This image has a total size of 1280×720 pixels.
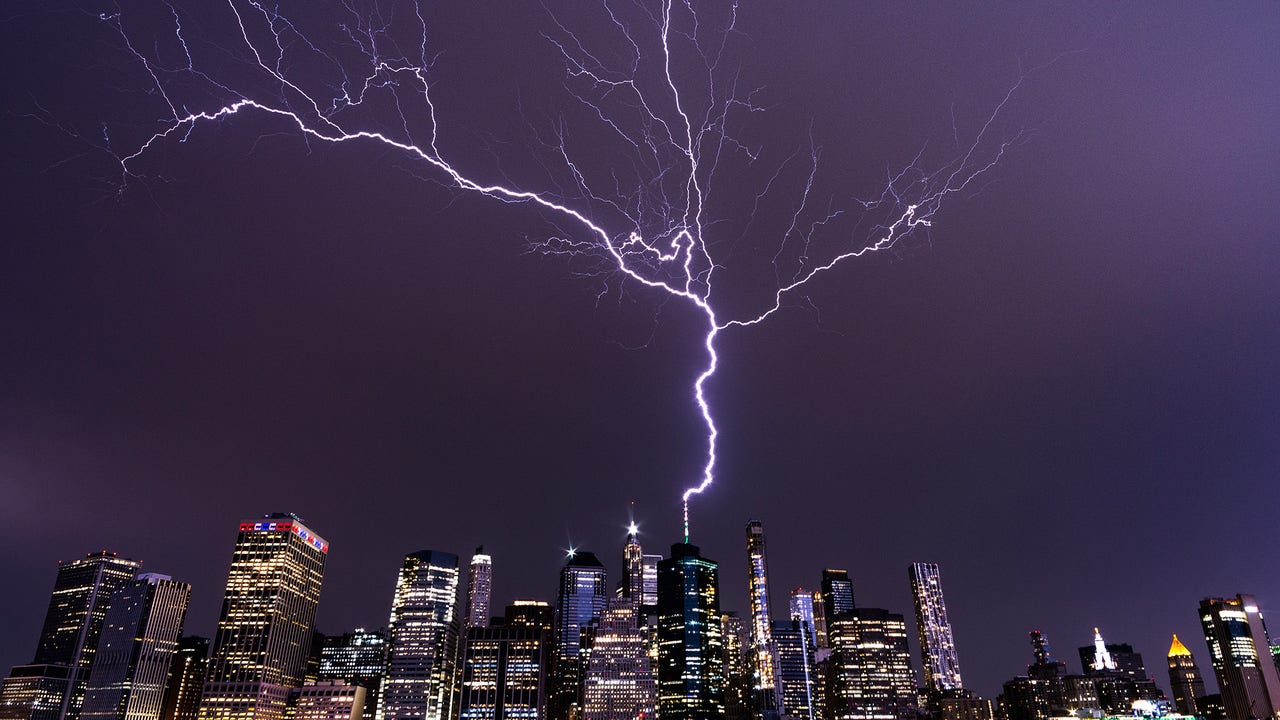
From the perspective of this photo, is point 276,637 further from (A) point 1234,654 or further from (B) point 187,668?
(A) point 1234,654

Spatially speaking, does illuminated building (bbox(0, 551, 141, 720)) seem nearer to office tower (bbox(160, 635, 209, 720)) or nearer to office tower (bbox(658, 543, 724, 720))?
office tower (bbox(160, 635, 209, 720))

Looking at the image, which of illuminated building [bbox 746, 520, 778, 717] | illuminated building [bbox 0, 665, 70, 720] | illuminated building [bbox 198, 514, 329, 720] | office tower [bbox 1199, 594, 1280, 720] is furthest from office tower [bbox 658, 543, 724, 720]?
illuminated building [bbox 0, 665, 70, 720]

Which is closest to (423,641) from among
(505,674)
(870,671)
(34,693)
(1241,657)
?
(505,674)

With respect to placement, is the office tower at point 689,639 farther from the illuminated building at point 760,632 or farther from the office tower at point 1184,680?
the office tower at point 1184,680

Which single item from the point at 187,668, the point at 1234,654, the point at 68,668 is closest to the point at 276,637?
the point at 187,668

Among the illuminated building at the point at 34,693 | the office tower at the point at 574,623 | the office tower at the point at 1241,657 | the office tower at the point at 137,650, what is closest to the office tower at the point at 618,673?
the office tower at the point at 574,623

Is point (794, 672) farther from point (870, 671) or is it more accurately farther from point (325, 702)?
point (325, 702)

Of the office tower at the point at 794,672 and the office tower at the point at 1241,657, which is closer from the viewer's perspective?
the office tower at the point at 1241,657
